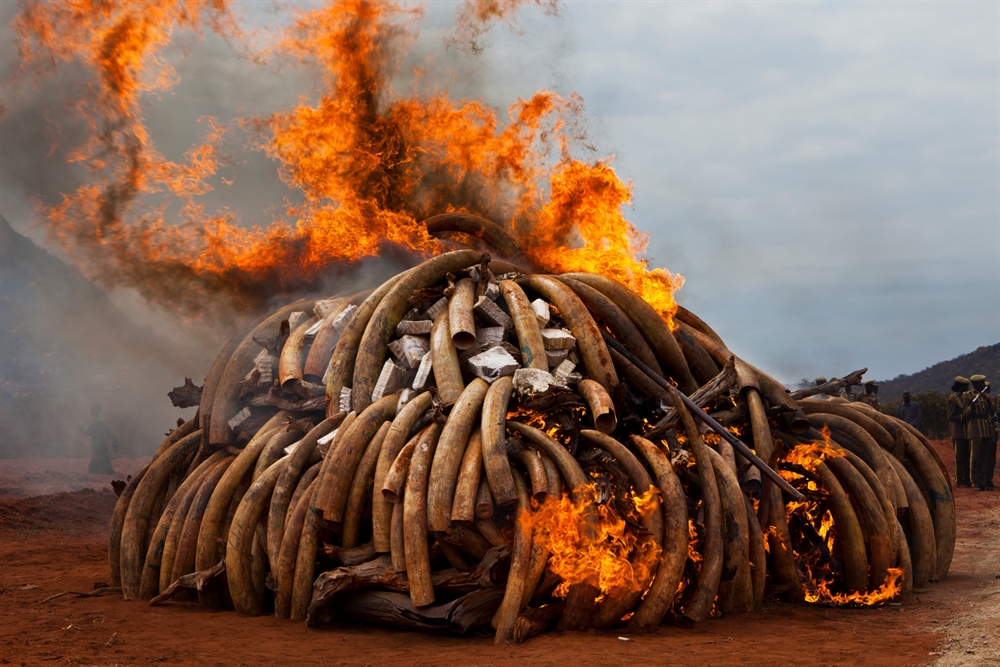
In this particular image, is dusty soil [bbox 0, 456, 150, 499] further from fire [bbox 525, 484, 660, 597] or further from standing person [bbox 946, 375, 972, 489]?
standing person [bbox 946, 375, 972, 489]

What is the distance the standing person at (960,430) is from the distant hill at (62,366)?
26620mm

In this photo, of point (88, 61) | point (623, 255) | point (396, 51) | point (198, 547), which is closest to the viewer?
point (198, 547)

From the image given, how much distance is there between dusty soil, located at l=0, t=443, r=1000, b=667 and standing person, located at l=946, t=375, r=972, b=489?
12192mm

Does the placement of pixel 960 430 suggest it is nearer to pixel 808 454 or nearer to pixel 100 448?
pixel 808 454

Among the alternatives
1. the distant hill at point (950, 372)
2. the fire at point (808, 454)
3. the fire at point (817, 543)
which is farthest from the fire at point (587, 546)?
the distant hill at point (950, 372)

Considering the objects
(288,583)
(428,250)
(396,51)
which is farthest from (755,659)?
(396,51)

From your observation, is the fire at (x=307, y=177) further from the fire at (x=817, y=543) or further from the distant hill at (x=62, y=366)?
the distant hill at (x=62, y=366)

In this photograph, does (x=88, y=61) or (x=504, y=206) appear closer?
(x=88, y=61)

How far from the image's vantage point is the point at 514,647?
6.38 meters

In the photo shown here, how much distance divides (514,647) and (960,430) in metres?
17.7

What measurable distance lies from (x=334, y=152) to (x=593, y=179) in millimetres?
3961

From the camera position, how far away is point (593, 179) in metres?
12.2

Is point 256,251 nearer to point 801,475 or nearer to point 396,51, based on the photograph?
point 396,51

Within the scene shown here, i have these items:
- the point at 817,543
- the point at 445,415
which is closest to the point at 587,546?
the point at 445,415
